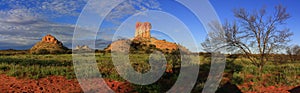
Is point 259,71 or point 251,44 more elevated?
point 251,44

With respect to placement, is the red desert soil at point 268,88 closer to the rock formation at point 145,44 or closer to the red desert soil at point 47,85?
the rock formation at point 145,44

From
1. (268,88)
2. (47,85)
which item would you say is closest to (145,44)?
(268,88)

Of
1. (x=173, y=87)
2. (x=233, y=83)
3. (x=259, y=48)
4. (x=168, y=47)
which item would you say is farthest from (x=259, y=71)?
(x=173, y=87)

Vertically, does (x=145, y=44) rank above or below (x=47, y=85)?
above

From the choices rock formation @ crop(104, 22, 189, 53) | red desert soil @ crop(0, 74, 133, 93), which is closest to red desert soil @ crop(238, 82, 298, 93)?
rock formation @ crop(104, 22, 189, 53)

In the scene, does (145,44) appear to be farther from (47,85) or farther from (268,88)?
(47,85)

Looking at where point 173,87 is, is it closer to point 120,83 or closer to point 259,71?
point 120,83

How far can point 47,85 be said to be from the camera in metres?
10.9

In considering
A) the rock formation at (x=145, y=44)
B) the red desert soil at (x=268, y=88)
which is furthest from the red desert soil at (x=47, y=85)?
the red desert soil at (x=268, y=88)

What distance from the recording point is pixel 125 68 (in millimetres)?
13883

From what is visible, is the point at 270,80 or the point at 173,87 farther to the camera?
the point at 270,80

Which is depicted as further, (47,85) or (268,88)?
(268,88)

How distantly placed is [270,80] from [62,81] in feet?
36.5

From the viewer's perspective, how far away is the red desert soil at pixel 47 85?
1030 cm
